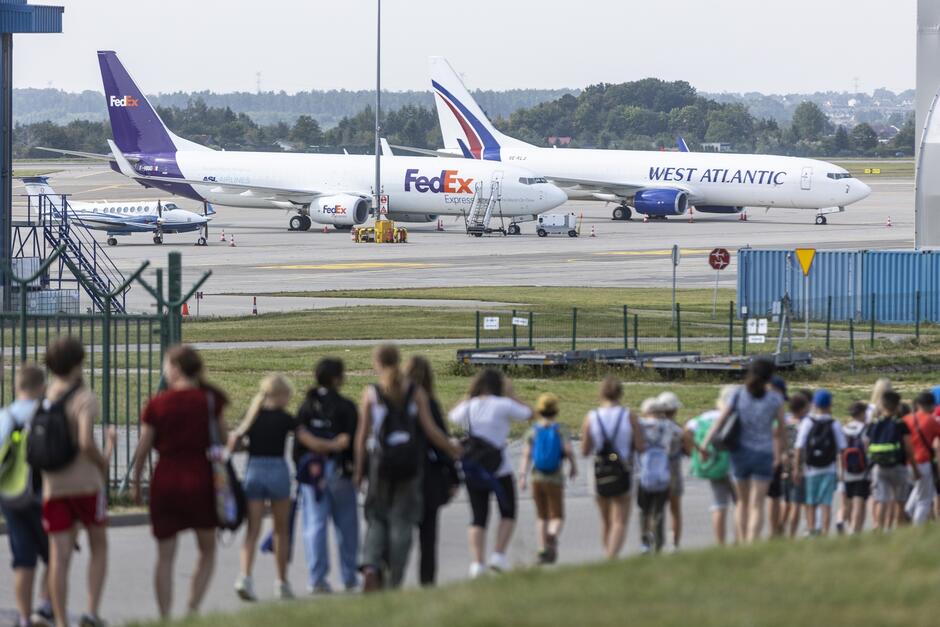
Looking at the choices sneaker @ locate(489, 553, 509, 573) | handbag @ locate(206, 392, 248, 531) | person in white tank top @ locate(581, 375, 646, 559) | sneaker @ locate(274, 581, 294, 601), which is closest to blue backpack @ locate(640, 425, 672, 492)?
person in white tank top @ locate(581, 375, 646, 559)

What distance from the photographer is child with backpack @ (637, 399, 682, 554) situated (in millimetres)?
13016

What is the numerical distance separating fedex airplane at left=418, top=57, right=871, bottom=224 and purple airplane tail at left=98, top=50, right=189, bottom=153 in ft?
63.4

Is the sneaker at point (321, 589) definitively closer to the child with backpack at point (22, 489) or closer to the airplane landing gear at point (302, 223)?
the child with backpack at point (22, 489)

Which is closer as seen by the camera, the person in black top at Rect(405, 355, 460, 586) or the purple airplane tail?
the person in black top at Rect(405, 355, 460, 586)

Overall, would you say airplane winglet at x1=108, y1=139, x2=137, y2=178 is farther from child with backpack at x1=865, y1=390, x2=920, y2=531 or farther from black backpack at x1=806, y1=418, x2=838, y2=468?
black backpack at x1=806, y1=418, x2=838, y2=468

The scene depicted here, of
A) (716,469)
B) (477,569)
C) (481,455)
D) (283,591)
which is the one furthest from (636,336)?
(283,591)

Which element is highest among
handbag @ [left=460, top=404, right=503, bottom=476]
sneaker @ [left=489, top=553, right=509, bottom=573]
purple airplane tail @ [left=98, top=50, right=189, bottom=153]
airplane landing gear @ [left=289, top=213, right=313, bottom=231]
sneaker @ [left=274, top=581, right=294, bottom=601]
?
purple airplane tail @ [left=98, top=50, right=189, bottom=153]

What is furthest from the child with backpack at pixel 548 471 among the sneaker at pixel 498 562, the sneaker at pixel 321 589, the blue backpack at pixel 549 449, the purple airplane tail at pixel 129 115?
the purple airplane tail at pixel 129 115

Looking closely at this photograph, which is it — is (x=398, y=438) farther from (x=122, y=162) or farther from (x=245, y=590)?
(x=122, y=162)

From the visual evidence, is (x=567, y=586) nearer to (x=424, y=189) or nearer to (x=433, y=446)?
(x=433, y=446)

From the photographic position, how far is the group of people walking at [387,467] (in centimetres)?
1065

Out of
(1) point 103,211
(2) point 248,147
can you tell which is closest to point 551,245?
(1) point 103,211

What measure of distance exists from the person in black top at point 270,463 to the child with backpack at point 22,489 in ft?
4.54

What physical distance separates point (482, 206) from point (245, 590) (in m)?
65.1
